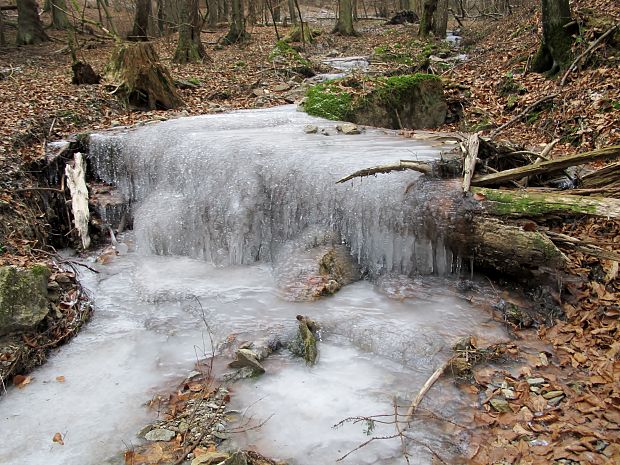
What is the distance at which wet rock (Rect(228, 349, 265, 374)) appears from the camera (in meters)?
4.53

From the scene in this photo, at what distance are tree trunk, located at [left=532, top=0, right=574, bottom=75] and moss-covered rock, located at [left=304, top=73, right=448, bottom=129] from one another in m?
2.20

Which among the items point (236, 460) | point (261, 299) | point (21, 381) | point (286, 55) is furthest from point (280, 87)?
point (236, 460)

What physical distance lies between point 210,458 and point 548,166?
4.55 m

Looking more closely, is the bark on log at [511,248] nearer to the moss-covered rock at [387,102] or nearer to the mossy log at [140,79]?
the moss-covered rock at [387,102]

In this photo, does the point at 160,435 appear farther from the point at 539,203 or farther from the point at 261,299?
the point at 539,203

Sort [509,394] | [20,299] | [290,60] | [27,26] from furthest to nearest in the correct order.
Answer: [27,26] → [290,60] → [20,299] → [509,394]

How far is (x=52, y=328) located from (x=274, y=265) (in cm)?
281

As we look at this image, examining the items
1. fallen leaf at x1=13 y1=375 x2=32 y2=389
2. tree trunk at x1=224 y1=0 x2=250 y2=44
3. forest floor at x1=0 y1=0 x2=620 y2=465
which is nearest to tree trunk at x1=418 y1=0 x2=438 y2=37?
forest floor at x1=0 y1=0 x2=620 y2=465

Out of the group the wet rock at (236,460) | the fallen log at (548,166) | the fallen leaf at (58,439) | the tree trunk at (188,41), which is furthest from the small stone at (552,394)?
the tree trunk at (188,41)

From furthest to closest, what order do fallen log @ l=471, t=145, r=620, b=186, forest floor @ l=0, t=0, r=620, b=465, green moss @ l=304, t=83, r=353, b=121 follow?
green moss @ l=304, t=83, r=353, b=121, fallen log @ l=471, t=145, r=620, b=186, forest floor @ l=0, t=0, r=620, b=465

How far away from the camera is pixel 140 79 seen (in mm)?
10984

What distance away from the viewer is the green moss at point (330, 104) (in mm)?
10203

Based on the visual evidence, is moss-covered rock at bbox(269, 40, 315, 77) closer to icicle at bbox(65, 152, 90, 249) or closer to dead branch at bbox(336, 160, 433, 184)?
icicle at bbox(65, 152, 90, 249)

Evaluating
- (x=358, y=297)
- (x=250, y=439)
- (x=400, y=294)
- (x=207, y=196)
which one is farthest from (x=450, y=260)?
(x=207, y=196)
